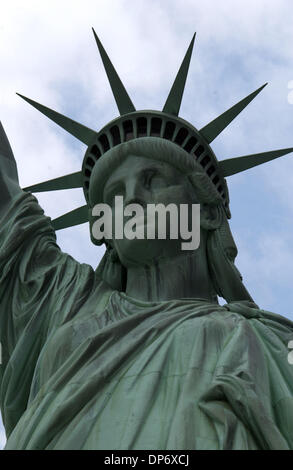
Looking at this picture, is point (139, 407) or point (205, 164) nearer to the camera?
point (139, 407)

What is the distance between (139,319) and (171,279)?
1.16 meters

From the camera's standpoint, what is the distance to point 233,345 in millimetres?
9680

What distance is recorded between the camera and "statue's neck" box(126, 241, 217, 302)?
11219mm

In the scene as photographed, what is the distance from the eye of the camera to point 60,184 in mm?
12773

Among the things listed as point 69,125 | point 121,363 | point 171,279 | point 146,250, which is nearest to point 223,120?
point 69,125

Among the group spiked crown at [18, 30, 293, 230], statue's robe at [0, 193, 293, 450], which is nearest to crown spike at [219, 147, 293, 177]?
spiked crown at [18, 30, 293, 230]

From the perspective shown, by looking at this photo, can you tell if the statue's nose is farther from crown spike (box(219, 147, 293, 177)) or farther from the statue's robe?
crown spike (box(219, 147, 293, 177))

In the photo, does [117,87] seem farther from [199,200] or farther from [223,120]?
[199,200]

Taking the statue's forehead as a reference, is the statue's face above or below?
below

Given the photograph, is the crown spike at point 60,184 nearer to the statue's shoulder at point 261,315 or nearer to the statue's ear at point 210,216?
the statue's ear at point 210,216

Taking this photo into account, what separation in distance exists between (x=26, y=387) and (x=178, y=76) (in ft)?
12.1
